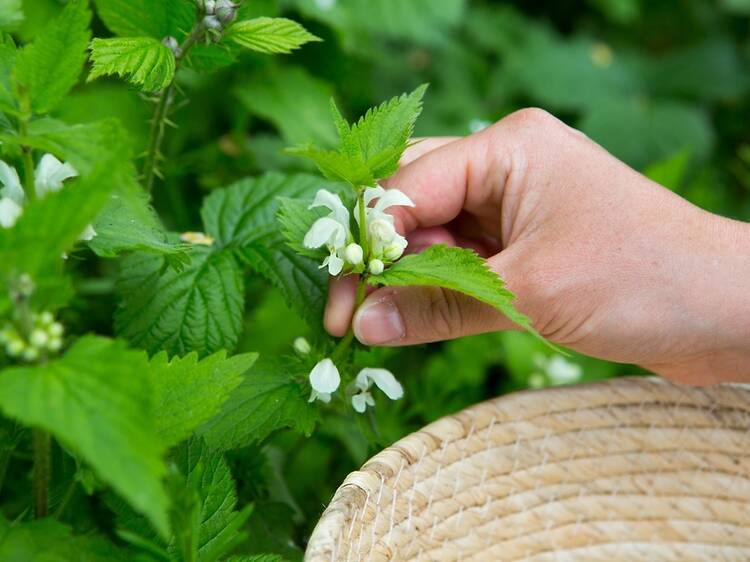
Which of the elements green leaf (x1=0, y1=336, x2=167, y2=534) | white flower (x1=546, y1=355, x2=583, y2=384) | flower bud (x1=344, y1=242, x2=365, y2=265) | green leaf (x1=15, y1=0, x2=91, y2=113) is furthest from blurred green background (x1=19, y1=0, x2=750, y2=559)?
green leaf (x1=0, y1=336, x2=167, y2=534)

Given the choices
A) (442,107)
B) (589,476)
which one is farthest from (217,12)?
(442,107)

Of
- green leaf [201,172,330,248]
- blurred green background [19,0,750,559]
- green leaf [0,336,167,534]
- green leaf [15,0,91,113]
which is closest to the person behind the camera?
green leaf [0,336,167,534]

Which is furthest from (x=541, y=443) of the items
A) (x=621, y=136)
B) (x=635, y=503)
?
(x=621, y=136)

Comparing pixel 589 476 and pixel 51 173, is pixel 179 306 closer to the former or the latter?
pixel 51 173

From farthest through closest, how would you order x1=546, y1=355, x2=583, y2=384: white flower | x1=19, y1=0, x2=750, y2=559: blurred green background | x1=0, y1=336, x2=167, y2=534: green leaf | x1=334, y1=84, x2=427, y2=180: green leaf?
x1=546, y1=355, x2=583, y2=384: white flower → x1=19, y1=0, x2=750, y2=559: blurred green background → x1=334, y1=84, x2=427, y2=180: green leaf → x1=0, y1=336, x2=167, y2=534: green leaf

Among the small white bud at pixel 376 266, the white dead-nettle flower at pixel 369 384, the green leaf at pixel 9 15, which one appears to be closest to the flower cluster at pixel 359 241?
the small white bud at pixel 376 266

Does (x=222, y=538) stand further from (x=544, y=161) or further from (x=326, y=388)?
(x=544, y=161)

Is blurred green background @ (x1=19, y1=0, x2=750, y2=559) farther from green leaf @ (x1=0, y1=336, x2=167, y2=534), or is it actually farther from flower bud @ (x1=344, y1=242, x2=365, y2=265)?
green leaf @ (x1=0, y1=336, x2=167, y2=534)
